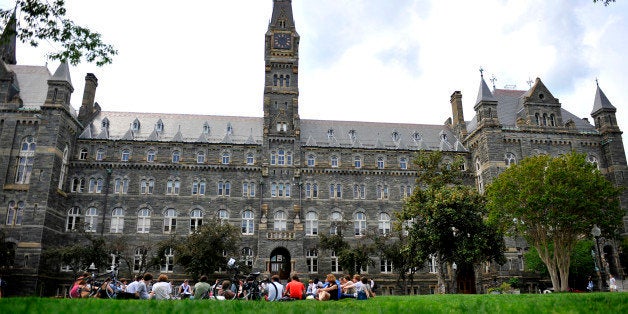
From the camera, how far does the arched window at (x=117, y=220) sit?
157ft

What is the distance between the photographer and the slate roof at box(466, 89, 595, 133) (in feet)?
177

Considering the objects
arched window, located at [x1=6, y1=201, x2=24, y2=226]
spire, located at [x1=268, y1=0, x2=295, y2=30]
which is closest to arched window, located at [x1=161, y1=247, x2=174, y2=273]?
arched window, located at [x1=6, y1=201, x2=24, y2=226]

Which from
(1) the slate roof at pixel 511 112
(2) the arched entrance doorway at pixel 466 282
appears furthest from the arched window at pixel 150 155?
(1) the slate roof at pixel 511 112

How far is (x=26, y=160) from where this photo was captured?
45.5 m

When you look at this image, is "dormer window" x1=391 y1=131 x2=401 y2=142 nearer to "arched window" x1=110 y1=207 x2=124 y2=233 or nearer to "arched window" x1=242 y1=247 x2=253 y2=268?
"arched window" x1=242 y1=247 x2=253 y2=268

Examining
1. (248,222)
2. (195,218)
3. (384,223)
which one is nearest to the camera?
(195,218)

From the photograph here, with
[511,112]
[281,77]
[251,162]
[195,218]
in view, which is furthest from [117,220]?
[511,112]

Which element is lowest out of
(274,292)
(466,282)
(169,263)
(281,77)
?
(466,282)

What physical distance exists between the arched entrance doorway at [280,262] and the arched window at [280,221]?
239 cm

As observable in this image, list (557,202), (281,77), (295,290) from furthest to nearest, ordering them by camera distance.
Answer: (281,77)
(557,202)
(295,290)

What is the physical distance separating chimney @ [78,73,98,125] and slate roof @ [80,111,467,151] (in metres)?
0.89

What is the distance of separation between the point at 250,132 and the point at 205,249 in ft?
62.3

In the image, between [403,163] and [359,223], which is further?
[403,163]

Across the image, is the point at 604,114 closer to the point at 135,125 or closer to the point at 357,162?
the point at 357,162
